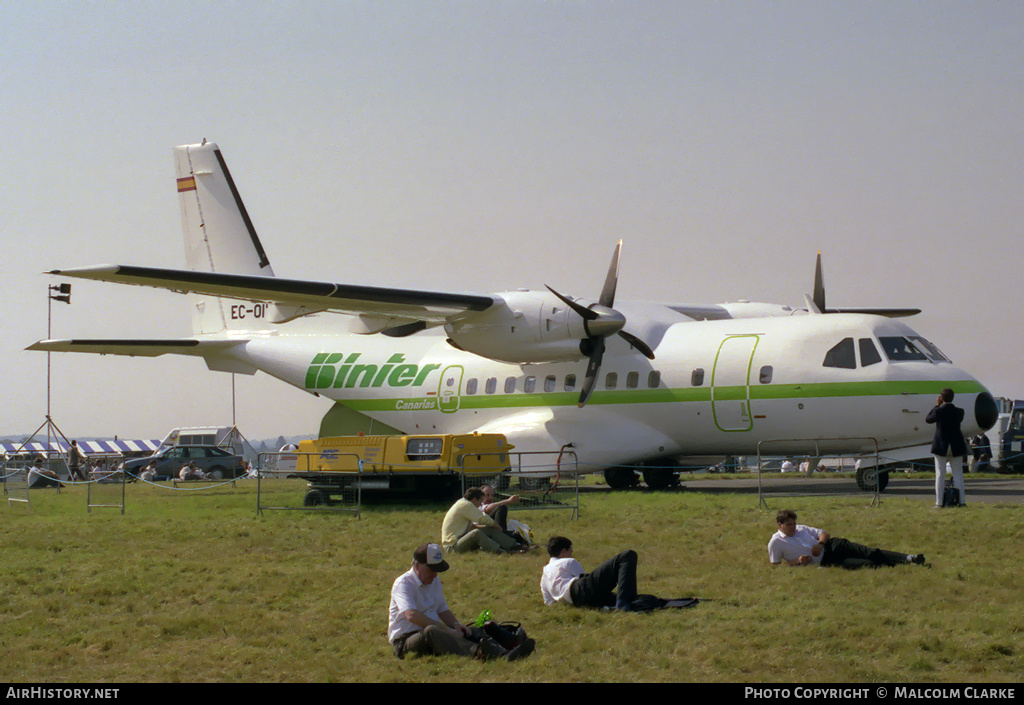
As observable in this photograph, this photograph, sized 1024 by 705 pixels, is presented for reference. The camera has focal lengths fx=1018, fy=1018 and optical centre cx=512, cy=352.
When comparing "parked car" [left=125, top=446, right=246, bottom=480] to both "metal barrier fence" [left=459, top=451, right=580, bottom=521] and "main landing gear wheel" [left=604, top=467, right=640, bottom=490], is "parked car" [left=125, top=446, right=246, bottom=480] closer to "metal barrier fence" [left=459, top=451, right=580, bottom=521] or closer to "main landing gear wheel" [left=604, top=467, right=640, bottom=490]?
"main landing gear wheel" [left=604, top=467, right=640, bottom=490]

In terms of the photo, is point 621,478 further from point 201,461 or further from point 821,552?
point 201,461

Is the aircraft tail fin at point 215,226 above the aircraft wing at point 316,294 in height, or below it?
above

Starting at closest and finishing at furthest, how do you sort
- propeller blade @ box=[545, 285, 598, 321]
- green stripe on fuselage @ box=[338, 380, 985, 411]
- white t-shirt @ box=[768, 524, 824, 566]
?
white t-shirt @ box=[768, 524, 824, 566]
green stripe on fuselage @ box=[338, 380, 985, 411]
propeller blade @ box=[545, 285, 598, 321]

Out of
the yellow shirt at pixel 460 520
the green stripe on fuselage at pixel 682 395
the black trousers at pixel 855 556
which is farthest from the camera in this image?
the green stripe on fuselage at pixel 682 395

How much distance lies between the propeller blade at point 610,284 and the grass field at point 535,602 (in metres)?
6.38

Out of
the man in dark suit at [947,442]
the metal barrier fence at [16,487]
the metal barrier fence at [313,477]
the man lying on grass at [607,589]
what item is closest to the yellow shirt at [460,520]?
the man lying on grass at [607,589]

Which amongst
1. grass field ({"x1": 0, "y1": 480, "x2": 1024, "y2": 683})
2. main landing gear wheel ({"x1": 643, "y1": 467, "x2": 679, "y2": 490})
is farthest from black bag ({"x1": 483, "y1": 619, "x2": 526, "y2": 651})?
main landing gear wheel ({"x1": 643, "y1": 467, "x2": 679, "y2": 490})

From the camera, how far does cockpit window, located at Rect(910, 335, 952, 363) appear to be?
19.4m

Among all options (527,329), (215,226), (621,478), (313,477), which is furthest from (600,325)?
(215,226)

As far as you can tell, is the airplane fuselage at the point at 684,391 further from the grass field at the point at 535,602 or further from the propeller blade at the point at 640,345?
the grass field at the point at 535,602

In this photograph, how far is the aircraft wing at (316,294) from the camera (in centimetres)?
1934

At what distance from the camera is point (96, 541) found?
15.2m

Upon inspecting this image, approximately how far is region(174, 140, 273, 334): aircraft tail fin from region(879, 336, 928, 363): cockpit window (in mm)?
16442

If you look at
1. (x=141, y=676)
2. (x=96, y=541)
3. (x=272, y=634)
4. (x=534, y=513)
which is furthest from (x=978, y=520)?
(x=96, y=541)
